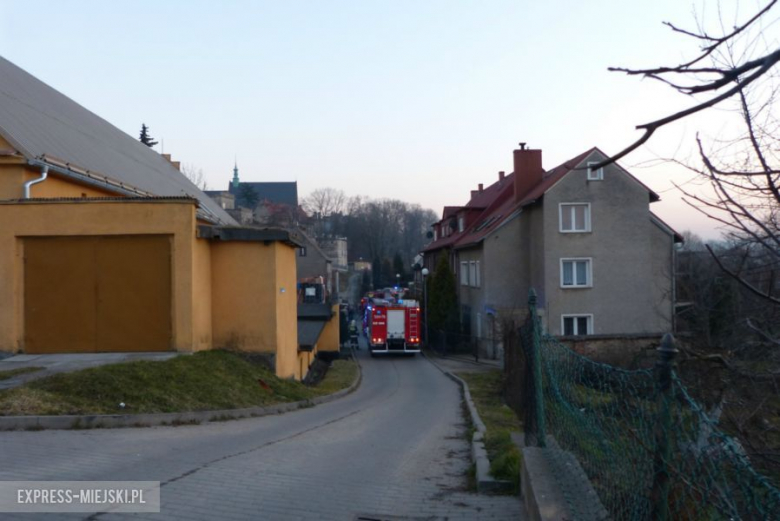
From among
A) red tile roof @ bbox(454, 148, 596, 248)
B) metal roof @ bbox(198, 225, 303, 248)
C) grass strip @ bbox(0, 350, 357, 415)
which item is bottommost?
grass strip @ bbox(0, 350, 357, 415)

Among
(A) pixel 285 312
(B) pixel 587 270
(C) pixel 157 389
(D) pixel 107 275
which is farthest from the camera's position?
(B) pixel 587 270

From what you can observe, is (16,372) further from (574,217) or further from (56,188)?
(574,217)

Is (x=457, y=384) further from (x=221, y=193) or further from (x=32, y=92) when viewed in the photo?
(x=221, y=193)

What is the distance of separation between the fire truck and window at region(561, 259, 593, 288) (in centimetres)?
995

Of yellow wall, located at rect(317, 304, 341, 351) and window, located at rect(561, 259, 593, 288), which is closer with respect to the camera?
window, located at rect(561, 259, 593, 288)

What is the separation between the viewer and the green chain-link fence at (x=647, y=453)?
2.41 meters

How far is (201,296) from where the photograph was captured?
16328 millimetres

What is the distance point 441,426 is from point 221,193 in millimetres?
94434

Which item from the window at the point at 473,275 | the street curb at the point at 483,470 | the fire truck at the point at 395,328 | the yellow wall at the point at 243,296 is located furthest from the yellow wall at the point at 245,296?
the window at the point at 473,275

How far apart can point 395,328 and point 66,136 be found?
22.9 metres

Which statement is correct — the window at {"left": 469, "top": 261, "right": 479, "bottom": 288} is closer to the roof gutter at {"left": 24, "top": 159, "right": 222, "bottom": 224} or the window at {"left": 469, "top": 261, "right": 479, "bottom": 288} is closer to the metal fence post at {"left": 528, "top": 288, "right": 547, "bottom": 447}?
the roof gutter at {"left": 24, "top": 159, "right": 222, "bottom": 224}

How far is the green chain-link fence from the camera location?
7.89 ft

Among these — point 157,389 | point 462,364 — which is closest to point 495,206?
point 462,364

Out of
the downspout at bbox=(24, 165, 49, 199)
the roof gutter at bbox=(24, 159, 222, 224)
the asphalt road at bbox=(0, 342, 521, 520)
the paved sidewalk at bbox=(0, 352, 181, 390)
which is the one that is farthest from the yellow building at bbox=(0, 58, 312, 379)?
the asphalt road at bbox=(0, 342, 521, 520)
